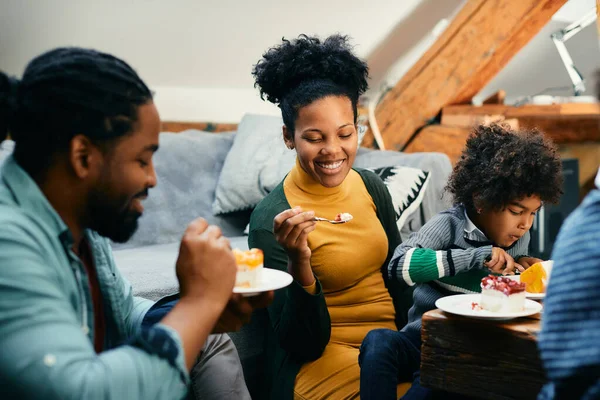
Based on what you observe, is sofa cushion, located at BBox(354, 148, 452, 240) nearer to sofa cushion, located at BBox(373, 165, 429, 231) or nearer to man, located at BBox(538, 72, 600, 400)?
sofa cushion, located at BBox(373, 165, 429, 231)

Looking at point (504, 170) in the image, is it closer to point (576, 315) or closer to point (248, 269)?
point (248, 269)

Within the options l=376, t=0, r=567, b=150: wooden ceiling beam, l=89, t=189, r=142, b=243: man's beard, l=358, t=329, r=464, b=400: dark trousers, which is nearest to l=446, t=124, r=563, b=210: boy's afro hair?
l=358, t=329, r=464, b=400: dark trousers

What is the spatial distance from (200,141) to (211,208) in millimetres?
318

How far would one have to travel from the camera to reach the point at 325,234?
1669 millimetres

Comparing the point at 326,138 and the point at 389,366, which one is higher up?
the point at 326,138

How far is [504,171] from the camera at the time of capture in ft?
5.35

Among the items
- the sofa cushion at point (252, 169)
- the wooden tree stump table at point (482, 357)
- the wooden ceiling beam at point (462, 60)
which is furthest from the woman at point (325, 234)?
the wooden ceiling beam at point (462, 60)

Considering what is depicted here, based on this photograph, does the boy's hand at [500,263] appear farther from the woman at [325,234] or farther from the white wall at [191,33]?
the white wall at [191,33]

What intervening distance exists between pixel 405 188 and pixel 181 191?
3.20 feet

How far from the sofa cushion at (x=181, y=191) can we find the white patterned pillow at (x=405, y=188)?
0.71 metres

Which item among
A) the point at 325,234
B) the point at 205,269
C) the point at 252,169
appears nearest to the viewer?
the point at 205,269

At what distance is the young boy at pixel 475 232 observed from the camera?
1.53 metres

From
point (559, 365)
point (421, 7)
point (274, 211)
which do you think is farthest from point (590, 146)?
point (559, 365)

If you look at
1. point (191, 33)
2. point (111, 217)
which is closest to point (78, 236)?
point (111, 217)
